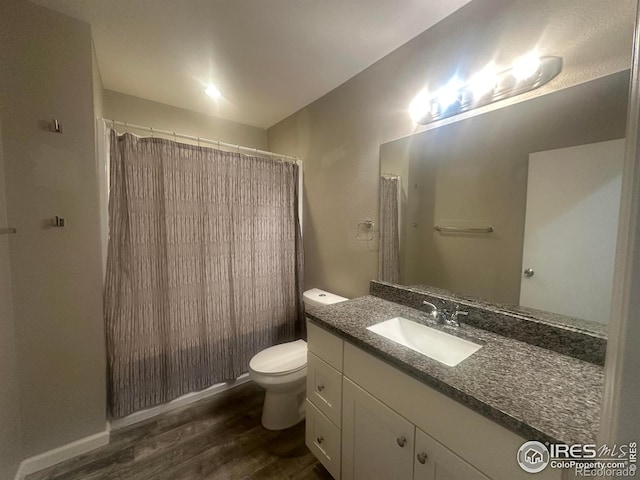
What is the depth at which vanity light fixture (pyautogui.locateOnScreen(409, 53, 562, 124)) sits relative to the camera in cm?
103

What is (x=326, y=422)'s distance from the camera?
1.27m

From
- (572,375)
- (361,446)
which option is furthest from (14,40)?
(572,375)

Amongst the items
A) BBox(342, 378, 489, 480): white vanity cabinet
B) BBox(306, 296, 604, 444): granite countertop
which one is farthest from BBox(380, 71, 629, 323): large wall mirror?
BBox(342, 378, 489, 480): white vanity cabinet

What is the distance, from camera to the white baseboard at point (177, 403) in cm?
167

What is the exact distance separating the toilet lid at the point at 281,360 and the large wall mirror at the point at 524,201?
2.96ft

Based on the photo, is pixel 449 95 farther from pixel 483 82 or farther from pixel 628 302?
pixel 628 302

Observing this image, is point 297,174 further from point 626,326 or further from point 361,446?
point 626,326

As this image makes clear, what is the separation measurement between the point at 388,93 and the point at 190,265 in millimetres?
1826

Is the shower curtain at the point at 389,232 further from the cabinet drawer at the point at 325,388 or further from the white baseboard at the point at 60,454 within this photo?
the white baseboard at the point at 60,454

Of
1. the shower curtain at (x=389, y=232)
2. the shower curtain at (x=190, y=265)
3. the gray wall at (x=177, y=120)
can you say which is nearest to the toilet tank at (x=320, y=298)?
the shower curtain at (x=190, y=265)

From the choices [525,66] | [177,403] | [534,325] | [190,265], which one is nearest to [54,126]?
[190,265]

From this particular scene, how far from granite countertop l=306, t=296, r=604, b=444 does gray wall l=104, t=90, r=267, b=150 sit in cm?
239

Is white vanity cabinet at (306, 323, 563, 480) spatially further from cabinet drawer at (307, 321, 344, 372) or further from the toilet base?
the toilet base

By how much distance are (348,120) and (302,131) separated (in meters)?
0.62
